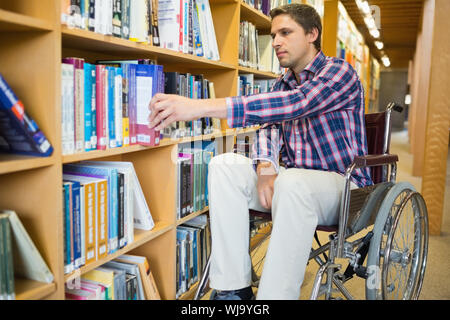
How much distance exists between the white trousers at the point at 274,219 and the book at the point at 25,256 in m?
0.59

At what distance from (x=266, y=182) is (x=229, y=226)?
0.21 metres

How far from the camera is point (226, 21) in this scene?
233cm

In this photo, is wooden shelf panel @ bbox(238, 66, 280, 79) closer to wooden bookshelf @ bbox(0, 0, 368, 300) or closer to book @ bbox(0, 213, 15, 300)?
wooden bookshelf @ bbox(0, 0, 368, 300)

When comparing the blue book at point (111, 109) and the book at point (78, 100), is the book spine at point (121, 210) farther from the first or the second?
the book at point (78, 100)

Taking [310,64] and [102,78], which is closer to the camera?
[102,78]

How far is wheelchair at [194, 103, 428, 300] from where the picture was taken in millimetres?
1404

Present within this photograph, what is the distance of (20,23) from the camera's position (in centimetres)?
102

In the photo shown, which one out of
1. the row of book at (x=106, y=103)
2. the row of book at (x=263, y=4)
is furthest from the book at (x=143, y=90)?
the row of book at (x=263, y=4)

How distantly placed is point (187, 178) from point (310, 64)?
2.34ft

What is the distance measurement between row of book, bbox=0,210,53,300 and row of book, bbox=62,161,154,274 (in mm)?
89

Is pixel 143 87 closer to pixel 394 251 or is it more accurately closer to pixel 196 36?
pixel 196 36

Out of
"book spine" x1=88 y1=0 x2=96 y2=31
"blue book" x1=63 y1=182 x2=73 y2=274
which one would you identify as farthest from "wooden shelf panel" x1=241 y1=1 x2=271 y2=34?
"blue book" x1=63 y1=182 x2=73 y2=274

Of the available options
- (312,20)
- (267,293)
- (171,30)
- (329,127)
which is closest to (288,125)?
(329,127)
